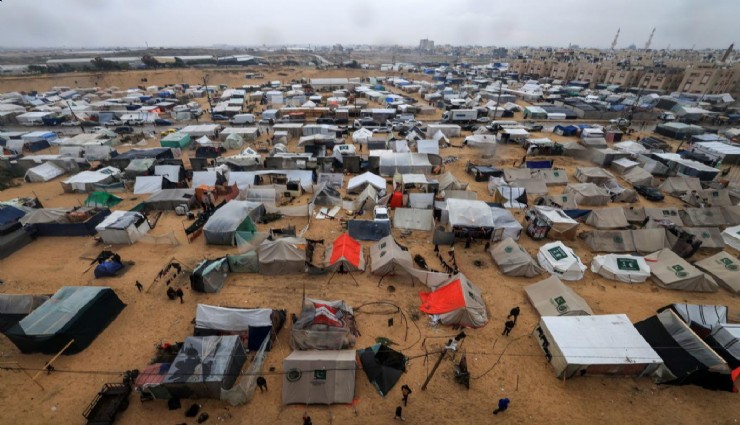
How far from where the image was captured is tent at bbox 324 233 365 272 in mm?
18000

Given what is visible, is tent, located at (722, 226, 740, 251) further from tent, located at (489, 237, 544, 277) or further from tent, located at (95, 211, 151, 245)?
tent, located at (95, 211, 151, 245)

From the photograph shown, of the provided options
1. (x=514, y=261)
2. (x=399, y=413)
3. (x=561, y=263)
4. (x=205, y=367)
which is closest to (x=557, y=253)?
(x=561, y=263)

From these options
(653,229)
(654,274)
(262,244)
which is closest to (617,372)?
(654,274)

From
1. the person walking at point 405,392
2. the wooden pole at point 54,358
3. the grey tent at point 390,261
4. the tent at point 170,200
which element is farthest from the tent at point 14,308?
the person walking at point 405,392

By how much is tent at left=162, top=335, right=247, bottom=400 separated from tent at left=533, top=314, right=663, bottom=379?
43.1 feet

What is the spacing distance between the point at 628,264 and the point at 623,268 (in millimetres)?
→ 406

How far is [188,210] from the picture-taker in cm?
2484

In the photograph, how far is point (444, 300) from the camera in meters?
15.6

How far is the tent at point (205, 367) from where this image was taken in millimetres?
11414

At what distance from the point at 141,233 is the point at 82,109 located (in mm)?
54191

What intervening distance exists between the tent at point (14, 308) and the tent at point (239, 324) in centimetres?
812

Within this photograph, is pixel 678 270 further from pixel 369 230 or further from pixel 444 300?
pixel 369 230

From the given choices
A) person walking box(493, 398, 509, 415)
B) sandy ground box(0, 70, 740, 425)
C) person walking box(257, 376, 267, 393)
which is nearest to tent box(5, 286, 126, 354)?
sandy ground box(0, 70, 740, 425)

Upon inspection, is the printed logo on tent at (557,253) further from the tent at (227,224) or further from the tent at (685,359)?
the tent at (227,224)
